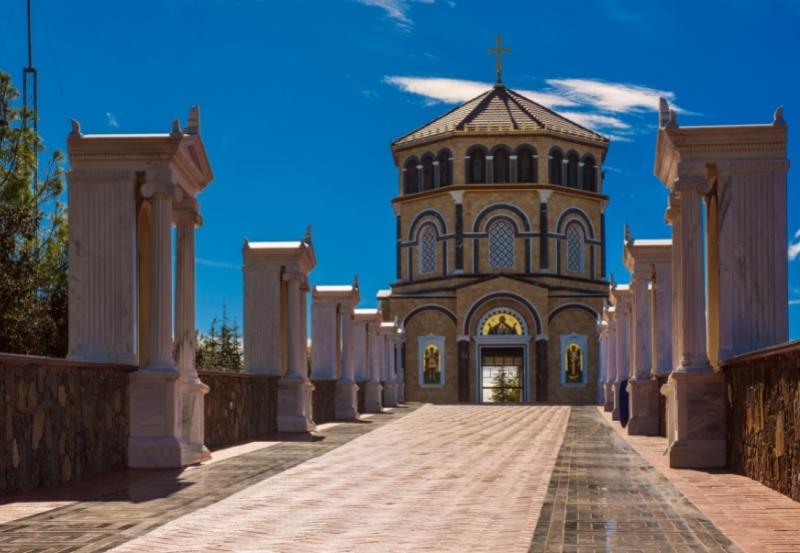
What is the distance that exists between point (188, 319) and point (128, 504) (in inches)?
257

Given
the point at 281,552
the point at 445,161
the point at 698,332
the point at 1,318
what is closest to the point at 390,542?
the point at 281,552

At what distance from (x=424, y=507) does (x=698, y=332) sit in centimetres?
608

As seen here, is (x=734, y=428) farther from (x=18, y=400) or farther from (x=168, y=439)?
(x=18, y=400)

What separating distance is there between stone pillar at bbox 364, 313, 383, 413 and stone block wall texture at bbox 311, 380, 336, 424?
8.34m

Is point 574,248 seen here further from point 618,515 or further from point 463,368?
point 618,515

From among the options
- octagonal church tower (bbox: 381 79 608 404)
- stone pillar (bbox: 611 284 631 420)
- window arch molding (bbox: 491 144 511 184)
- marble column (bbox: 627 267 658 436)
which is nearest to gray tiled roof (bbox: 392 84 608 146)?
octagonal church tower (bbox: 381 79 608 404)

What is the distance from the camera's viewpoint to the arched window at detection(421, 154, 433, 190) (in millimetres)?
66500

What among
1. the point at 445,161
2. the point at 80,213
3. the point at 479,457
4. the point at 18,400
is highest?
the point at 445,161

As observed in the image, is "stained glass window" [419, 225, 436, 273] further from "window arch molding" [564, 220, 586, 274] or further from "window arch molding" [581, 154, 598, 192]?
"window arch molding" [581, 154, 598, 192]

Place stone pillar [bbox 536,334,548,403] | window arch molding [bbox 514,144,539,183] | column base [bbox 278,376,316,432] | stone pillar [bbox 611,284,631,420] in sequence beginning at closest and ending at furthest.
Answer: column base [bbox 278,376,316,432] < stone pillar [bbox 611,284,631,420] < stone pillar [bbox 536,334,548,403] < window arch molding [bbox 514,144,539,183]

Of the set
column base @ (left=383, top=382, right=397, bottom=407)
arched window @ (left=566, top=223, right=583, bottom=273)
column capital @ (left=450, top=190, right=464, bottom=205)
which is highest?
column capital @ (left=450, top=190, right=464, bottom=205)

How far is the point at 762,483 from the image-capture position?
1176cm

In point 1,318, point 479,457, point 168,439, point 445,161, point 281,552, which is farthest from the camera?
point 445,161

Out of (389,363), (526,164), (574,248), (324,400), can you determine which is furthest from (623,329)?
(574,248)
